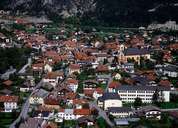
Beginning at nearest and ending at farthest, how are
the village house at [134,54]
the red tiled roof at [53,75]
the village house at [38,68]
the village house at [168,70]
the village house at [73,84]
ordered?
the village house at [73,84] < the red tiled roof at [53,75] < the village house at [168,70] < the village house at [38,68] < the village house at [134,54]

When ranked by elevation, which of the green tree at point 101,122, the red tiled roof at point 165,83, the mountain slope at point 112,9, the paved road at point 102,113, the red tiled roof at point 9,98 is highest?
the mountain slope at point 112,9

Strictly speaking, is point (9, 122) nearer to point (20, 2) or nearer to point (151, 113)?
point (151, 113)

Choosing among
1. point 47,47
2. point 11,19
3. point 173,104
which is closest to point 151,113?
point 173,104

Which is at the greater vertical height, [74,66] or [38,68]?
[74,66]

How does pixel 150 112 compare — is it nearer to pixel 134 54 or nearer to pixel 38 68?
pixel 38 68

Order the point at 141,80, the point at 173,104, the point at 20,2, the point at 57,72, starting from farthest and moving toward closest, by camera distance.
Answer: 1. the point at 20,2
2. the point at 57,72
3. the point at 141,80
4. the point at 173,104

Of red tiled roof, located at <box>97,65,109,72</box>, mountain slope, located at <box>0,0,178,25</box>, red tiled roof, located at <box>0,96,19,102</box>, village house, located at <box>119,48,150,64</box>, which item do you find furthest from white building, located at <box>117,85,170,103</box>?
mountain slope, located at <box>0,0,178,25</box>

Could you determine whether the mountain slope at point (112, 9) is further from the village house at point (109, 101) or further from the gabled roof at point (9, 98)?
the gabled roof at point (9, 98)

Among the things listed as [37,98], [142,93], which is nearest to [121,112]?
[142,93]

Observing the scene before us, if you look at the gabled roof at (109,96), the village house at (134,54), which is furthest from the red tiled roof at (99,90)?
the village house at (134,54)
